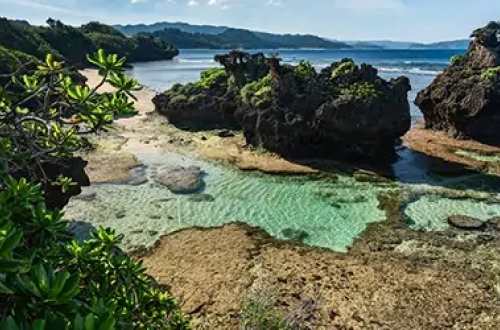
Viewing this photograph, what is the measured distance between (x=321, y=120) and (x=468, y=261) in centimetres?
1371

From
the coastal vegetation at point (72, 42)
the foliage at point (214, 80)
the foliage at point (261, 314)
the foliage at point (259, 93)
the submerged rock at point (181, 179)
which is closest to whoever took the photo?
the foliage at point (261, 314)

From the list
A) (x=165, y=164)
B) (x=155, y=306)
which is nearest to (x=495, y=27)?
(x=165, y=164)

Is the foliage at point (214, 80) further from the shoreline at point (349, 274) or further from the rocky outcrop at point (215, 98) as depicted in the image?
the shoreline at point (349, 274)

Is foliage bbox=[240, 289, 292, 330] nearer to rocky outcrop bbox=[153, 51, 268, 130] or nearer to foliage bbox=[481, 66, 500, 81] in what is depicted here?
rocky outcrop bbox=[153, 51, 268, 130]

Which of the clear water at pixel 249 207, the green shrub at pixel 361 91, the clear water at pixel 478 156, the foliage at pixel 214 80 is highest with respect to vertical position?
the green shrub at pixel 361 91

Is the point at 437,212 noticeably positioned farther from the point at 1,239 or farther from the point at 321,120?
the point at 1,239

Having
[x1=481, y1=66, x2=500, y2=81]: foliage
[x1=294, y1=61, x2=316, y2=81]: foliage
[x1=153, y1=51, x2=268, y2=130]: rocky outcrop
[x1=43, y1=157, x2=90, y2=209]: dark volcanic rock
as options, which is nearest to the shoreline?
[x1=43, y1=157, x2=90, y2=209]: dark volcanic rock

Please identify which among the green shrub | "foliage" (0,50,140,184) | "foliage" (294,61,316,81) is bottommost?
the green shrub

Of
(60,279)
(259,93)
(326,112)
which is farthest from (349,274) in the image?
(259,93)

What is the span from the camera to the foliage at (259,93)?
98.1 ft

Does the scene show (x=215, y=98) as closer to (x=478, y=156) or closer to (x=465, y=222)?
(x=478, y=156)

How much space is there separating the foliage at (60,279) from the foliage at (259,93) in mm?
24877

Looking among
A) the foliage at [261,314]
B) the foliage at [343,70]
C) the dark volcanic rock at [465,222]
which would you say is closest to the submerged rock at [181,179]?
the foliage at [261,314]

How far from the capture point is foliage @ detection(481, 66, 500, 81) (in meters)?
32.2
